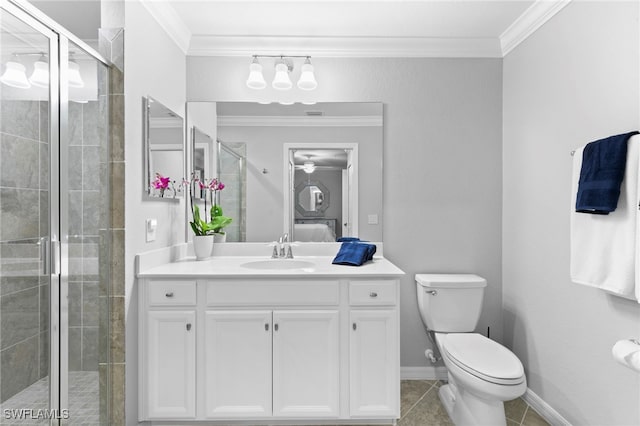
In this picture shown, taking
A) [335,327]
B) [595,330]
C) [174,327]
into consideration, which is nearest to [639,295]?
[595,330]

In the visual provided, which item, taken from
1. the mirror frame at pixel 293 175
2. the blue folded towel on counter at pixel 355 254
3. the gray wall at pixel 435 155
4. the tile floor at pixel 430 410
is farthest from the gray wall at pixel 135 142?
the tile floor at pixel 430 410

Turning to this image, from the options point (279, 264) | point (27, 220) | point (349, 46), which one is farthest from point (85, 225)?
point (349, 46)

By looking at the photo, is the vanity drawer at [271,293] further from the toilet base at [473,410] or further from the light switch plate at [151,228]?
the toilet base at [473,410]

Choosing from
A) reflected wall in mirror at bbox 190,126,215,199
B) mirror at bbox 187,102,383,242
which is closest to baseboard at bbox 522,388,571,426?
mirror at bbox 187,102,383,242

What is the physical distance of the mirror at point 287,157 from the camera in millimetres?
2658

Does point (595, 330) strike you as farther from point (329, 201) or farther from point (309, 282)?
point (329, 201)

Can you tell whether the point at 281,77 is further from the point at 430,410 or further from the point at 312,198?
the point at 430,410

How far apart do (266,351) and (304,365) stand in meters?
0.21

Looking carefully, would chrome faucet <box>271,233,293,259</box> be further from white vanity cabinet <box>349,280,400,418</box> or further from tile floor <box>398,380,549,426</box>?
tile floor <box>398,380,549,426</box>

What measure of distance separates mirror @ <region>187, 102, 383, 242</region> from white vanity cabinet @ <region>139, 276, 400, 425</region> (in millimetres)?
766

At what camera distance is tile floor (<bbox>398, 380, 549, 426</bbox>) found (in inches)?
84.3

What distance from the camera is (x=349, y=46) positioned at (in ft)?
8.62

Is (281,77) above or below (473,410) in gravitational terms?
above

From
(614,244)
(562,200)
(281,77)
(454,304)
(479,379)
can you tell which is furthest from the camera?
(281,77)
